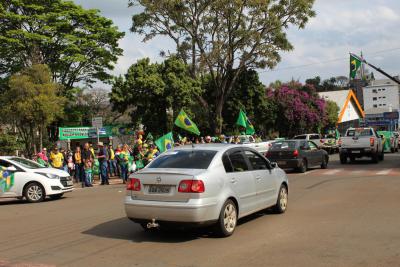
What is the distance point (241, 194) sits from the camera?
8.52 meters

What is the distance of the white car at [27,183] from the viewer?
14.6 metres

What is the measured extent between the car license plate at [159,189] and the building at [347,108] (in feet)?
233

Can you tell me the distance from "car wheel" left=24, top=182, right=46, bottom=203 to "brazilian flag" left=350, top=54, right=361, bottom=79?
2417 cm

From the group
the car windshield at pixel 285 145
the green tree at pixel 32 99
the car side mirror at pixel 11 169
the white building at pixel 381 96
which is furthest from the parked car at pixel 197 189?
the white building at pixel 381 96

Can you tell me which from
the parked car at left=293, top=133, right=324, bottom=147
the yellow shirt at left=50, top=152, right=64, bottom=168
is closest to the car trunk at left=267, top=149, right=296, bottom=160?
the yellow shirt at left=50, top=152, right=64, bottom=168

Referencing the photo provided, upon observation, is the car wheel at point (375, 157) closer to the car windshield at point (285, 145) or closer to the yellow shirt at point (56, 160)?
the car windshield at point (285, 145)

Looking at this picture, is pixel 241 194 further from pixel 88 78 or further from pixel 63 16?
pixel 88 78

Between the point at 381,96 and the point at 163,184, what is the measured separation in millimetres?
127127

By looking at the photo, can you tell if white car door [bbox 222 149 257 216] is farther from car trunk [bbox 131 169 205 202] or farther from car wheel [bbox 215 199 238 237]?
car trunk [bbox 131 169 205 202]

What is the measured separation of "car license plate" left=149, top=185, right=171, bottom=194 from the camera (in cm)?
786

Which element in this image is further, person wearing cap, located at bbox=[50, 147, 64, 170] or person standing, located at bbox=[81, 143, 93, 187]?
person standing, located at bbox=[81, 143, 93, 187]

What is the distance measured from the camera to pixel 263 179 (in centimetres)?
940

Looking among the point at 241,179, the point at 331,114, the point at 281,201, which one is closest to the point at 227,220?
the point at 241,179

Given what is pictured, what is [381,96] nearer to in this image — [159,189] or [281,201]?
[281,201]
